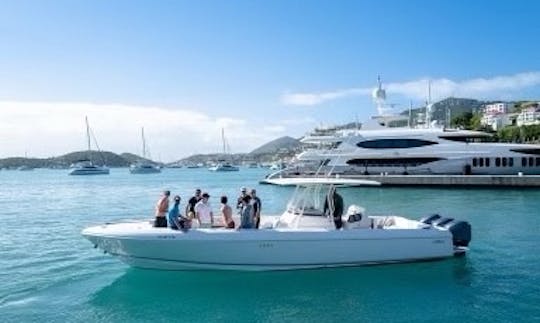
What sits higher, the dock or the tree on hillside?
the tree on hillside

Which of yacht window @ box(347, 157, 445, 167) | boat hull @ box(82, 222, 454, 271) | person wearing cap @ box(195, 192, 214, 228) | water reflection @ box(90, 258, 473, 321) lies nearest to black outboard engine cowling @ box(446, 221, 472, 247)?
water reflection @ box(90, 258, 473, 321)

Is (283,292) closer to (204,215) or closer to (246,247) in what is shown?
(246,247)

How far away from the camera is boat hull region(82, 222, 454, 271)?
13.3 m

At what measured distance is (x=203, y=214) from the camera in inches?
552

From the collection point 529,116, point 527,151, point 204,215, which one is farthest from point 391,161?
point 529,116

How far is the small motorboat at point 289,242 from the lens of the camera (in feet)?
43.6

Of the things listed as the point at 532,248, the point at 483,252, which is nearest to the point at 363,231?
the point at 483,252

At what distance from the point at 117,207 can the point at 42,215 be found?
6.17m

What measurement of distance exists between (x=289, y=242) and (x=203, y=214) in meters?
2.27

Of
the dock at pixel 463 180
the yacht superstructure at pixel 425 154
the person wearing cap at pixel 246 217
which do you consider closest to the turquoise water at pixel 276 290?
the person wearing cap at pixel 246 217

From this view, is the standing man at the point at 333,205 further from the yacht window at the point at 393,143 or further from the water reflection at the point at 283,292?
the yacht window at the point at 393,143

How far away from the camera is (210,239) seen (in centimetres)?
1324

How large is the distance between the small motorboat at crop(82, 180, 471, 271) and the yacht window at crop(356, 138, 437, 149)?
35871 millimetres

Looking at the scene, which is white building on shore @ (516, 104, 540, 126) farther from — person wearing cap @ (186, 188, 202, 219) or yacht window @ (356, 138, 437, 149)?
person wearing cap @ (186, 188, 202, 219)
